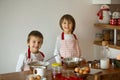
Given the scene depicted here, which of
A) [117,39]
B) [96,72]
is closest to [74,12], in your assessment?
[117,39]

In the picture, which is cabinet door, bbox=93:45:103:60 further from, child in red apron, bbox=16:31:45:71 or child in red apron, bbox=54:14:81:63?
child in red apron, bbox=16:31:45:71

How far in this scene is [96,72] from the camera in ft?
5.60

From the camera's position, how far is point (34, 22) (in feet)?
7.80

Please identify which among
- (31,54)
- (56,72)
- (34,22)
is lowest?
(56,72)

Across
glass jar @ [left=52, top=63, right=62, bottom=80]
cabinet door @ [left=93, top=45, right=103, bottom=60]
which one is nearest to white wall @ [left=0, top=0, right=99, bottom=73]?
cabinet door @ [left=93, top=45, right=103, bottom=60]

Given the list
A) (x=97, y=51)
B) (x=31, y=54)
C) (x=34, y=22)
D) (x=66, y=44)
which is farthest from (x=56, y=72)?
(x=97, y=51)

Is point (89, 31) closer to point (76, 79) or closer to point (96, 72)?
point (96, 72)

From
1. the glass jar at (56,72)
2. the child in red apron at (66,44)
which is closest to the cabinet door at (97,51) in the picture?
the child in red apron at (66,44)

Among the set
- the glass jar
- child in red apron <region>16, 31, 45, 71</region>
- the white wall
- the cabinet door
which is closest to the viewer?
the glass jar

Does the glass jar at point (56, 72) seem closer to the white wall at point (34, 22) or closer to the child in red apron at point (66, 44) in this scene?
the child in red apron at point (66, 44)

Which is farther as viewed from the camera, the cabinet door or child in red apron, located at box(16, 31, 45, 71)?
the cabinet door

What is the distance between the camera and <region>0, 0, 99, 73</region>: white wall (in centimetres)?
225

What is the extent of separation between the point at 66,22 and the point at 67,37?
0.16 metres

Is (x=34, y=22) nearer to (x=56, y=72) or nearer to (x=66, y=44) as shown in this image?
(x=66, y=44)
